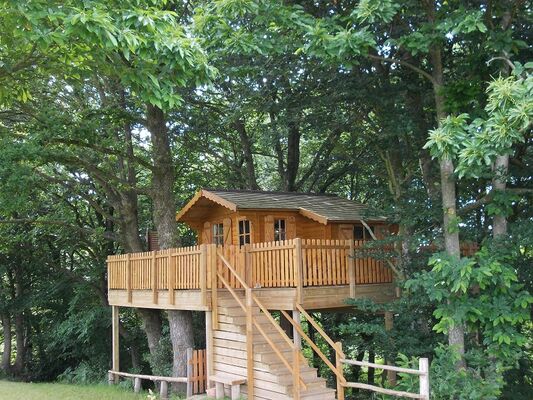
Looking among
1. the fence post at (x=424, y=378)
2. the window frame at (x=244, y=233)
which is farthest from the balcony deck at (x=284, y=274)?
the fence post at (x=424, y=378)

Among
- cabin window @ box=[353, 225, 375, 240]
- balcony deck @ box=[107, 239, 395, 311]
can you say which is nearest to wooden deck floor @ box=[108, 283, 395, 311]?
balcony deck @ box=[107, 239, 395, 311]

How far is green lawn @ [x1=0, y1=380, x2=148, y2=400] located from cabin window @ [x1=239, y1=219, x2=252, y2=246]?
184 inches

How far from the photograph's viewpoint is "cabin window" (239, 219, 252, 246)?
14.2 meters

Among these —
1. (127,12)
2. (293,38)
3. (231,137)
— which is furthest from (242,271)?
(231,137)

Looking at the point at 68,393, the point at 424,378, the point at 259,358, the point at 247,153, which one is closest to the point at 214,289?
the point at 259,358

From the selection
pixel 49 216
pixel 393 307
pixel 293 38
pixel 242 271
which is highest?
pixel 293 38

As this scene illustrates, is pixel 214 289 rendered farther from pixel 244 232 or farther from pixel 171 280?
pixel 244 232

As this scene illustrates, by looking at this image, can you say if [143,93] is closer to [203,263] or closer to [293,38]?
[293,38]

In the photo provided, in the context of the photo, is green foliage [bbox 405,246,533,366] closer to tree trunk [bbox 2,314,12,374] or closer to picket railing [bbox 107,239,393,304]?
picket railing [bbox 107,239,393,304]

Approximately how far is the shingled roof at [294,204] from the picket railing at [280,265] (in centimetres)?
118

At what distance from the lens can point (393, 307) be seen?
10.9 m

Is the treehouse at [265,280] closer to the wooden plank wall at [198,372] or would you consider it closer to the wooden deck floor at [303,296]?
the wooden deck floor at [303,296]

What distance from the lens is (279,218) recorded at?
14359 millimetres

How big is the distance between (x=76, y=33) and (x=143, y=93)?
106 cm
